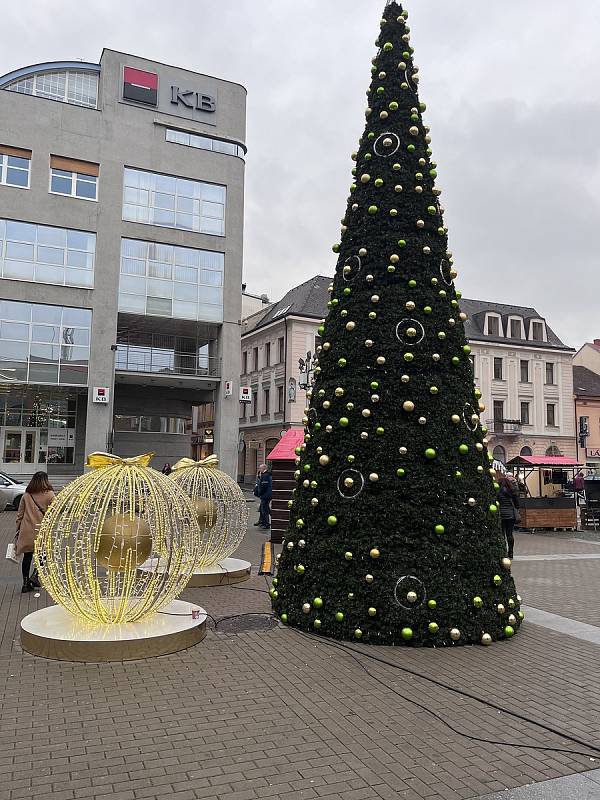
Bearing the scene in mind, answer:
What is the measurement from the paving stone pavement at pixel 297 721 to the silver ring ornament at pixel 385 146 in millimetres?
5558

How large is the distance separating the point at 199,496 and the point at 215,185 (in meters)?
24.7

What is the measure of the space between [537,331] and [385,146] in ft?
153

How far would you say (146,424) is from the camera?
35812 mm

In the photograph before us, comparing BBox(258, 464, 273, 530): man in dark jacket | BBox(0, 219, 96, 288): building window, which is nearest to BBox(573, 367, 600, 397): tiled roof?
BBox(258, 464, 273, 530): man in dark jacket

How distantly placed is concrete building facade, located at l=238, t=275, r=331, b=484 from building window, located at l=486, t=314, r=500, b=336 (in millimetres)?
12884

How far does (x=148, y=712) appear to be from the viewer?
15.8 feet

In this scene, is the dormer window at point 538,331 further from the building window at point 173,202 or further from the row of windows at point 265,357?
the building window at point 173,202

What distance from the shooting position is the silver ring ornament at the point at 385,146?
24.7ft

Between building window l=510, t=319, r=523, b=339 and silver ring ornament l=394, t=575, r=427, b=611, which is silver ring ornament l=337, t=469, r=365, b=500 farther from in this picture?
building window l=510, t=319, r=523, b=339

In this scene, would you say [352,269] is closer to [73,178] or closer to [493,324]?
[73,178]

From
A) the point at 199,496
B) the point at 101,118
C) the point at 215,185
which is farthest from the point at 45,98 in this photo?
the point at 199,496

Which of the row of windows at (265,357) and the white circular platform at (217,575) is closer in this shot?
the white circular platform at (217,575)

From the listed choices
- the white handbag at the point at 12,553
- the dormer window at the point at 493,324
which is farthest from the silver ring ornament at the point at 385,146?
the dormer window at the point at 493,324

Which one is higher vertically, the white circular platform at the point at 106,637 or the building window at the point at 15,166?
the building window at the point at 15,166
